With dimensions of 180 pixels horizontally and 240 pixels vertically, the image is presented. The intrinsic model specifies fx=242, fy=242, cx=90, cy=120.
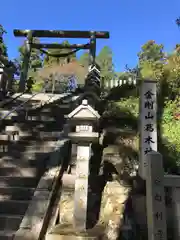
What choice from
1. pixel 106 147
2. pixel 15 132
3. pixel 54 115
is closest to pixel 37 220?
pixel 106 147

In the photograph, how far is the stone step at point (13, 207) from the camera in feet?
13.6

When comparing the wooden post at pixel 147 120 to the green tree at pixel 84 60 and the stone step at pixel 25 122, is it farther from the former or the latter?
the green tree at pixel 84 60

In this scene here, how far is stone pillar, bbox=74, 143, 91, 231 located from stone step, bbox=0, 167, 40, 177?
53.7 inches

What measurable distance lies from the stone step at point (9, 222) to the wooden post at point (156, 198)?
2076 millimetres

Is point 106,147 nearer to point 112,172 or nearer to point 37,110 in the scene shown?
point 112,172

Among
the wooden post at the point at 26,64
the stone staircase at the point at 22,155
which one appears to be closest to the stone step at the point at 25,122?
the stone staircase at the point at 22,155

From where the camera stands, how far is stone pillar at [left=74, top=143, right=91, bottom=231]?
3.70m

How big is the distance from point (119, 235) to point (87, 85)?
255 inches

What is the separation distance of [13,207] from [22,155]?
1547mm

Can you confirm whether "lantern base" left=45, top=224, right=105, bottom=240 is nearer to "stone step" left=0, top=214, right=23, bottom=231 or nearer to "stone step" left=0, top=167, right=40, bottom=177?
"stone step" left=0, top=214, right=23, bottom=231

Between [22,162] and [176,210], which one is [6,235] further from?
[176,210]

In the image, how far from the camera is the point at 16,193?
4.47 meters

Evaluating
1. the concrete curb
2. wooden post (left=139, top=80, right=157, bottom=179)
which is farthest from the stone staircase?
wooden post (left=139, top=80, right=157, bottom=179)

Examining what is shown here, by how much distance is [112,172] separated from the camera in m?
5.34
